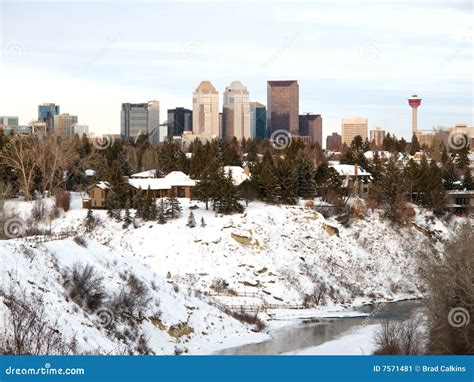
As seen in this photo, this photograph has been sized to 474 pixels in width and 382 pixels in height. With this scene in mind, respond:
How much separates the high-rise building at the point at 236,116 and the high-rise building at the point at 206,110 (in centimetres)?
278

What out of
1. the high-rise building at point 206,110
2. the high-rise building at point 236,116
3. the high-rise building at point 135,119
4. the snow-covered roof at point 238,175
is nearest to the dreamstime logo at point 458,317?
the snow-covered roof at point 238,175

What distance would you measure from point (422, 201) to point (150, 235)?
24.3 m

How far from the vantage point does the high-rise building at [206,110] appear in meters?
125

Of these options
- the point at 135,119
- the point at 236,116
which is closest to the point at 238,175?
the point at 236,116

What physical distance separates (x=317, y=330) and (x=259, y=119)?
411 ft

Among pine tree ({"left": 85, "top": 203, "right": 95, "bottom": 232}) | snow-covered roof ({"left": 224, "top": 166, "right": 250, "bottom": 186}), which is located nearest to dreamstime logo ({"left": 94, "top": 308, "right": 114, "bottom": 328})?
pine tree ({"left": 85, "top": 203, "right": 95, "bottom": 232})

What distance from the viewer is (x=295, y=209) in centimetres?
5719

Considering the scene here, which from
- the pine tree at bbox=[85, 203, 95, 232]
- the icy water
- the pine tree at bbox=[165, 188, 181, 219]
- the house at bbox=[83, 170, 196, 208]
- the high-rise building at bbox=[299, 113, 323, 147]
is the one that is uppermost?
the high-rise building at bbox=[299, 113, 323, 147]

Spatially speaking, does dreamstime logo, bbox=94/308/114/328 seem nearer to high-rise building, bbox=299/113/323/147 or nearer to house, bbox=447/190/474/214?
house, bbox=447/190/474/214

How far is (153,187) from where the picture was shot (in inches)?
2367

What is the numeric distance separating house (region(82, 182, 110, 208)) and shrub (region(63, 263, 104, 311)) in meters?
29.5

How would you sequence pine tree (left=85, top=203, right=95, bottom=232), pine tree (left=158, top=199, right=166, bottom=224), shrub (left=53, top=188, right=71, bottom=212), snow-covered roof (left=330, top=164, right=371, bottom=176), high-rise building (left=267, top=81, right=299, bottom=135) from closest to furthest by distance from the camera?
pine tree (left=158, top=199, right=166, bottom=224) < pine tree (left=85, top=203, right=95, bottom=232) < shrub (left=53, top=188, right=71, bottom=212) < snow-covered roof (left=330, top=164, right=371, bottom=176) < high-rise building (left=267, top=81, right=299, bottom=135)

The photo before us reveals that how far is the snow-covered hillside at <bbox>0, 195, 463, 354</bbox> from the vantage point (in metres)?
30.2

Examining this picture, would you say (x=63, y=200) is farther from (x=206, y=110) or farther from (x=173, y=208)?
(x=206, y=110)
